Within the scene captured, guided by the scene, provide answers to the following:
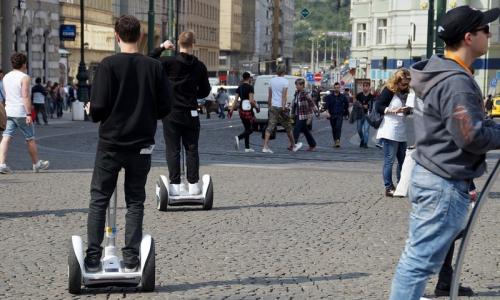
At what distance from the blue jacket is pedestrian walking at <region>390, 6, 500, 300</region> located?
22267 millimetres

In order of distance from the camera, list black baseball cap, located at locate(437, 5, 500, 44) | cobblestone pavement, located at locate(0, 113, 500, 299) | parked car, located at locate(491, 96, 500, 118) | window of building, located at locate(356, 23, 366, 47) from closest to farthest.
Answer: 1. black baseball cap, located at locate(437, 5, 500, 44)
2. cobblestone pavement, located at locate(0, 113, 500, 299)
3. parked car, located at locate(491, 96, 500, 118)
4. window of building, located at locate(356, 23, 366, 47)

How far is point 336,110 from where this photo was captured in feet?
91.6

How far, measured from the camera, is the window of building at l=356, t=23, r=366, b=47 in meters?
93.5

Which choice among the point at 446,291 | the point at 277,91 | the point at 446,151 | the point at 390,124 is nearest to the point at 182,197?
the point at 390,124

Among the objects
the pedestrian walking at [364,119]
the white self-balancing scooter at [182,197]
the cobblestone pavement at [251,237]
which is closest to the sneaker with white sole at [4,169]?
the cobblestone pavement at [251,237]

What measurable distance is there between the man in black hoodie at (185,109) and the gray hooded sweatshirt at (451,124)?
6.39 m

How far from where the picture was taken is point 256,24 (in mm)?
175250

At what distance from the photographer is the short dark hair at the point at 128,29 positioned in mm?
7348

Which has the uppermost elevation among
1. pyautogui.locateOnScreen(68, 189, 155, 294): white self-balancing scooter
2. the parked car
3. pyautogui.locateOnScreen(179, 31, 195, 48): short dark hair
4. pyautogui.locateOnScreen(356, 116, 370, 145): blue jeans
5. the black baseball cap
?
the black baseball cap

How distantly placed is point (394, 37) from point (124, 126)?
78034 millimetres

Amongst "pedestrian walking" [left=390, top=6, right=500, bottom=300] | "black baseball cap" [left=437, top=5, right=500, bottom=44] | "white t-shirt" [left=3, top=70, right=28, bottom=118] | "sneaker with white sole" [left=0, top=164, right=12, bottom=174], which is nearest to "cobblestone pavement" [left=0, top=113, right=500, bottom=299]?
"sneaker with white sole" [left=0, top=164, right=12, bottom=174]

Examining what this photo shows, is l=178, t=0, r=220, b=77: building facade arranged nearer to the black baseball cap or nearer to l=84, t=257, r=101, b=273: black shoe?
l=84, t=257, r=101, b=273: black shoe

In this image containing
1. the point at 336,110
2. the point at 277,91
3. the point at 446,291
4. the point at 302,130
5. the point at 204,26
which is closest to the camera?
the point at 446,291

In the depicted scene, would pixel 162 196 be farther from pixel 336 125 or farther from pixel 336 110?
pixel 336 110
